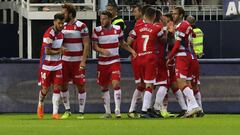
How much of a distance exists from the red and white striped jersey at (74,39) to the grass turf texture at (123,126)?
1.28 meters

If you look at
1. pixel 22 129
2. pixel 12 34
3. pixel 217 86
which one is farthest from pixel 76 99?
Answer: pixel 12 34

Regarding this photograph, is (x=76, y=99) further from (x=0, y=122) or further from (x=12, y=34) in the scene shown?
(x=12, y=34)

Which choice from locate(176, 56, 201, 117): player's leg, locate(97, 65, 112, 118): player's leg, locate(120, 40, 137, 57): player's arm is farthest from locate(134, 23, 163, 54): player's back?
locate(97, 65, 112, 118): player's leg

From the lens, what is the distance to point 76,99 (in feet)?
73.8

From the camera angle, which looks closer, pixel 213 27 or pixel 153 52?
pixel 153 52

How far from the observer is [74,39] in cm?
1986

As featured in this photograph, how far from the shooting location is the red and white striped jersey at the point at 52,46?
1948 centimetres

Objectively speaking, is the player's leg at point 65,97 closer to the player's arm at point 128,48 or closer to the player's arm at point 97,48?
the player's arm at point 97,48

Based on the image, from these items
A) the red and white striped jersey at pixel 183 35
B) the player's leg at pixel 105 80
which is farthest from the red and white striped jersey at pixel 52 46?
the red and white striped jersey at pixel 183 35

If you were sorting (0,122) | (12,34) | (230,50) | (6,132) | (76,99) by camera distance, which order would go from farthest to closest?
1. (12,34)
2. (230,50)
3. (76,99)
4. (0,122)
5. (6,132)

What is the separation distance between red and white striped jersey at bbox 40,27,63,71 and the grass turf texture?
109 centimetres

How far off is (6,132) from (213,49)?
77.5 ft

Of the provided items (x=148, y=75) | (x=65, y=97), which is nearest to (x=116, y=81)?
(x=148, y=75)

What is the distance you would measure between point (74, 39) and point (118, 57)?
37.8 inches
